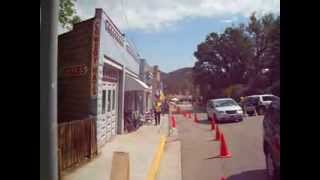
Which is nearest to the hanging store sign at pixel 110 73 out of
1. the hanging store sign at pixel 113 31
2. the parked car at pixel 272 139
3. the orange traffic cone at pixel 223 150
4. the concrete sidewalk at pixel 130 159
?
the hanging store sign at pixel 113 31

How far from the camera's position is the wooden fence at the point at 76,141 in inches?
243

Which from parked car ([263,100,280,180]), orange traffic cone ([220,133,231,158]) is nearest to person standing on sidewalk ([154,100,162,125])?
orange traffic cone ([220,133,231,158])

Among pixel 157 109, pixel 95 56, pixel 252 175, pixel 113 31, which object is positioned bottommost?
pixel 252 175

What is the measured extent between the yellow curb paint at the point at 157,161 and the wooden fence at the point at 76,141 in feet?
2.50

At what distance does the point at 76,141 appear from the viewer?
6.69 metres

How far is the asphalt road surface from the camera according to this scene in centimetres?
529

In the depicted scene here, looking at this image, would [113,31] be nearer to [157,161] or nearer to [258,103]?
[157,161]

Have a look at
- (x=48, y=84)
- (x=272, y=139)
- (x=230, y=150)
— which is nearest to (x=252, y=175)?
(x=230, y=150)

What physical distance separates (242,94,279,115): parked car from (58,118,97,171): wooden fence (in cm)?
206

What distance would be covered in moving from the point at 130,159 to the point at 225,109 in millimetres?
1494
